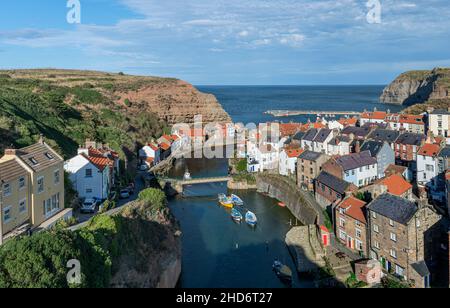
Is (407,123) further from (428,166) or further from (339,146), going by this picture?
(428,166)

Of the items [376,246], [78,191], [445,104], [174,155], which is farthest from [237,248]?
[445,104]

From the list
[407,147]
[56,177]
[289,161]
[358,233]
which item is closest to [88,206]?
[56,177]

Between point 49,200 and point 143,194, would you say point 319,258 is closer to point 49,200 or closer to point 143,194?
point 143,194

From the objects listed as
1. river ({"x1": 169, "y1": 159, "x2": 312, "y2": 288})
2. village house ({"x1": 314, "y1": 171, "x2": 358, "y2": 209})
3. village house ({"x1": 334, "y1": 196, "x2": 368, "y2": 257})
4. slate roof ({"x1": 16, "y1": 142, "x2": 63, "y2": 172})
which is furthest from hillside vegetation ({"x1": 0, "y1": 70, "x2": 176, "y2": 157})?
village house ({"x1": 334, "y1": 196, "x2": 368, "y2": 257})

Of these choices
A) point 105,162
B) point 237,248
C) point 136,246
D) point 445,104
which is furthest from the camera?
point 445,104

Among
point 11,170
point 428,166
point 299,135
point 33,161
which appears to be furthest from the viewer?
point 299,135

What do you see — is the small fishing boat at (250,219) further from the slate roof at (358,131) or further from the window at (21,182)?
the slate roof at (358,131)

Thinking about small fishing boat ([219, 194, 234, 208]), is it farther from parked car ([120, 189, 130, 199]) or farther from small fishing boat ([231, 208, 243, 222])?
parked car ([120, 189, 130, 199])
